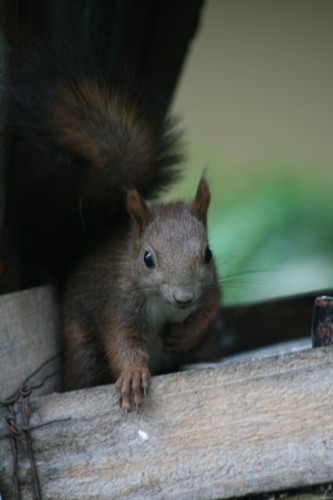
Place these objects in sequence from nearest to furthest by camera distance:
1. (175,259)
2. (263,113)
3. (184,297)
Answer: (184,297), (175,259), (263,113)

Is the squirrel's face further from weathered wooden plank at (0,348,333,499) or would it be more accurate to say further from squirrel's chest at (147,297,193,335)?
weathered wooden plank at (0,348,333,499)

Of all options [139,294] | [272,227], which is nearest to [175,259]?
[139,294]

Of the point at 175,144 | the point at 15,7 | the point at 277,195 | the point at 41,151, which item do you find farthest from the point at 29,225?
the point at 277,195

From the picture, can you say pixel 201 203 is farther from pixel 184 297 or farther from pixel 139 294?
pixel 184 297

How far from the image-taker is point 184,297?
214 centimetres

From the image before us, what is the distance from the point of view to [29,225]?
2.56 metres

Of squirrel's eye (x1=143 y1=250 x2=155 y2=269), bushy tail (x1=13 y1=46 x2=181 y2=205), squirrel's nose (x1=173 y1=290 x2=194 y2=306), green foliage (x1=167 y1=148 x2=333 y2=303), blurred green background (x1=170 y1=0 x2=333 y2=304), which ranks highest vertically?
bushy tail (x1=13 y1=46 x2=181 y2=205)

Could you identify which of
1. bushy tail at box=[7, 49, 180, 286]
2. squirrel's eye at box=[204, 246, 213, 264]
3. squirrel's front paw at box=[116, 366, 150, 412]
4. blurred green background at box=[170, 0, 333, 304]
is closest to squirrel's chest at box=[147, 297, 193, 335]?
squirrel's eye at box=[204, 246, 213, 264]

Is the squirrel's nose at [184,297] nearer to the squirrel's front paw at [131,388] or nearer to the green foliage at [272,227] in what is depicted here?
the squirrel's front paw at [131,388]

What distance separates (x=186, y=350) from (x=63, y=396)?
545mm

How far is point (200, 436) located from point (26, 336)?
45 cm

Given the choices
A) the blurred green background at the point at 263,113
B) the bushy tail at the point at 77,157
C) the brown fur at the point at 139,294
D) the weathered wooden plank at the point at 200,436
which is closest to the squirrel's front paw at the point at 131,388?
the weathered wooden plank at the point at 200,436

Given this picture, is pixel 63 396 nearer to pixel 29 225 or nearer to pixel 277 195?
pixel 29 225

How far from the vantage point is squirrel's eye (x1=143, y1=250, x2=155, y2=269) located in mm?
2297
